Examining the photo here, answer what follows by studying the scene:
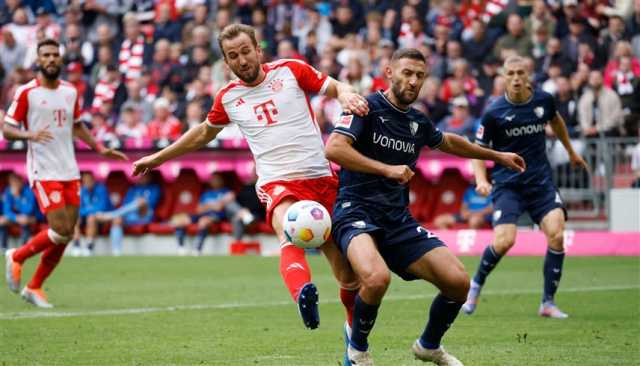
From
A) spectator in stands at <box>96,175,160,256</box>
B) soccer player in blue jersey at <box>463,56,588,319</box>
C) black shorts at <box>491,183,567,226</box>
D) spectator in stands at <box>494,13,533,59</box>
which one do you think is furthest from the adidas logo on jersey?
spectator in stands at <box>96,175,160,256</box>

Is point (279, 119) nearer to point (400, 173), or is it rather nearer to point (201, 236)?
point (400, 173)

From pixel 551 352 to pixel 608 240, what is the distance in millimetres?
10577

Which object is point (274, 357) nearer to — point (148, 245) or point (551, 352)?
point (551, 352)

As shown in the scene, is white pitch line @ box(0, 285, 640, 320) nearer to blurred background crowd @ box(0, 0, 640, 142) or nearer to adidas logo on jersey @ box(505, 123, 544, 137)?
adidas logo on jersey @ box(505, 123, 544, 137)

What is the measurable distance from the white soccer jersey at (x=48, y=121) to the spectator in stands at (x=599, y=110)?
378 inches

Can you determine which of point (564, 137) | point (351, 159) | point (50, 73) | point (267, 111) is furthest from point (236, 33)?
point (50, 73)

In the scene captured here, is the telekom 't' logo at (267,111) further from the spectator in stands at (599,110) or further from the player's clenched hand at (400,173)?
the spectator in stands at (599,110)

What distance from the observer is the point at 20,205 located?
23359 mm

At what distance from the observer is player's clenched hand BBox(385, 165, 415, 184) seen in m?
7.89

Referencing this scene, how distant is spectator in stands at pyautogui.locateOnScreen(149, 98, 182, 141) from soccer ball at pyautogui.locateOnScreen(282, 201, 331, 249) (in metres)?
15.0

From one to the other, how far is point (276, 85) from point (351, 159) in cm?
125

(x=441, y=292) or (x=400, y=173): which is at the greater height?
(x=400, y=173)

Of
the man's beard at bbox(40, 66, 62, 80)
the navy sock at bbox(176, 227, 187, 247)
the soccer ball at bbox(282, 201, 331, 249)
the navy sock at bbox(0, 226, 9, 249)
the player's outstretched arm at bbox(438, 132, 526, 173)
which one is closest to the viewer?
the soccer ball at bbox(282, 201, 331, 249)

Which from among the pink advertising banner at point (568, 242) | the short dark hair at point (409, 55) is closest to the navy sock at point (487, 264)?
the short dark hair at point (409, 55)
